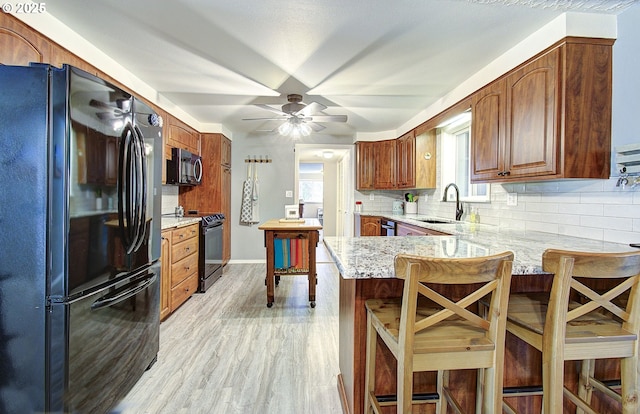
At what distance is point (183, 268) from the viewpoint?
2.99 metres

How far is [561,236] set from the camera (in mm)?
1963

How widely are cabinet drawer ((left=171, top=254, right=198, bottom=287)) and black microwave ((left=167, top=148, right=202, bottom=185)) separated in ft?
3.10

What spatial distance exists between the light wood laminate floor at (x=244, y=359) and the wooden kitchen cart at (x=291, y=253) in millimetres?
261

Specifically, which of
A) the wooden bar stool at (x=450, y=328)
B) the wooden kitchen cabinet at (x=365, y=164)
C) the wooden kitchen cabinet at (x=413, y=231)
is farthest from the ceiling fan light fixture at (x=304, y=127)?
the wooden bar stool at (x=450, y=328)

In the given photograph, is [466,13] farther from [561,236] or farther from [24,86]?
[24,86]

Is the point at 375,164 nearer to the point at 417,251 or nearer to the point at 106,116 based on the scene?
the point at 417,251

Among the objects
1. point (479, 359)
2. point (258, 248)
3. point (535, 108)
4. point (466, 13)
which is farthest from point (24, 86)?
point (258, 248)

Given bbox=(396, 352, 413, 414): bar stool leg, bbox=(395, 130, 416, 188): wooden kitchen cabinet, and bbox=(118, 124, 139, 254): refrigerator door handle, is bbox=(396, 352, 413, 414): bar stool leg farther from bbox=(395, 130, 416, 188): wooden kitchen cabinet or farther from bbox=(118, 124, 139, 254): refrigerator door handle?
bbox=(395, 130, 416, 188): wooden kitchen cabinet

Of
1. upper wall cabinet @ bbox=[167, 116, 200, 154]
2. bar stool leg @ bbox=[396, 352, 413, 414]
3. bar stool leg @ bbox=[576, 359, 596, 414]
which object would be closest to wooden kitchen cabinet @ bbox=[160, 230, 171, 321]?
upper wall cabinet @ bbox=[167, 116, 200, 154]

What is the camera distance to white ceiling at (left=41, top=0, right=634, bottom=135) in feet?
5.61

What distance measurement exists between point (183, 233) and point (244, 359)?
1503 millimetres

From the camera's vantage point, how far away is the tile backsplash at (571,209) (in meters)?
1.65

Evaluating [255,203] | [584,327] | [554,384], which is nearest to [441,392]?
[554,384]

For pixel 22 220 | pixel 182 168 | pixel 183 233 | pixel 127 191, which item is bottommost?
pixel 183 233
